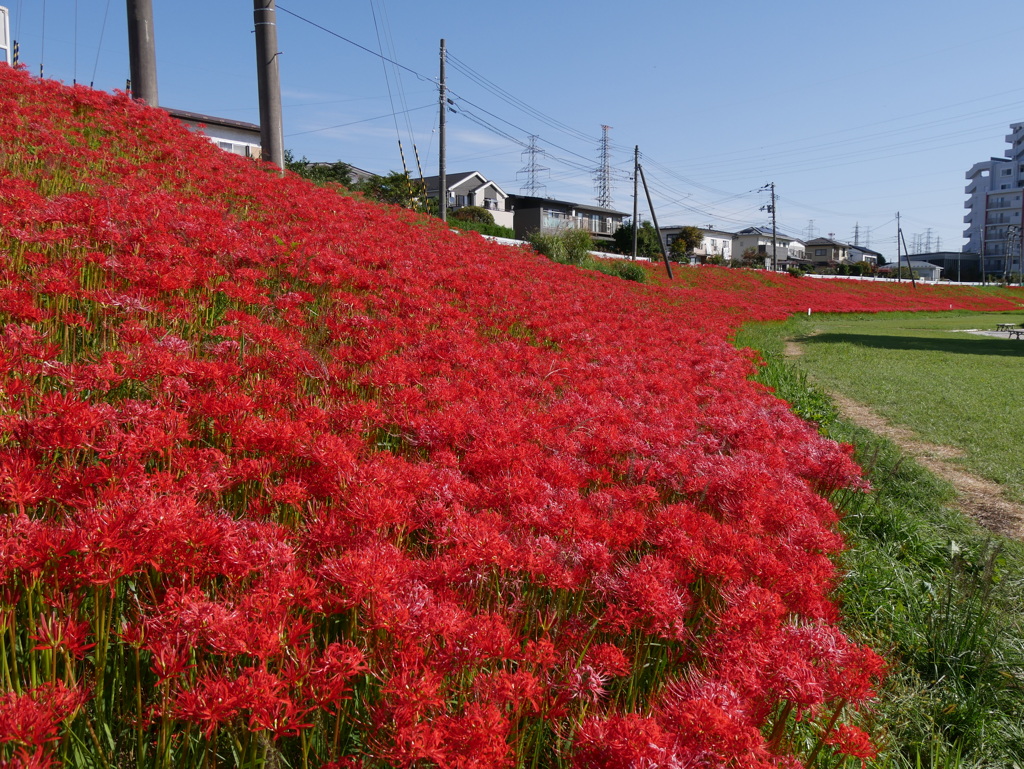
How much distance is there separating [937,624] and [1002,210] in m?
123

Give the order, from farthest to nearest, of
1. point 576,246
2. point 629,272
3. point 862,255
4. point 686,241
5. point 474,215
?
point 862,255
point 686,241
point 474,215
point 629,272
point 576,246

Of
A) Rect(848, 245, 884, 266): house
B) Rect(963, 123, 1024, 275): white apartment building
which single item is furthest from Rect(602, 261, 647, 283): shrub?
Rect(848, 245, 884, 266): house

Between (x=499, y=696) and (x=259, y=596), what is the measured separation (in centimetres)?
67

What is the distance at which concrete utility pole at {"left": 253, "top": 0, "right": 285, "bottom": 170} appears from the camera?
13.3 metres

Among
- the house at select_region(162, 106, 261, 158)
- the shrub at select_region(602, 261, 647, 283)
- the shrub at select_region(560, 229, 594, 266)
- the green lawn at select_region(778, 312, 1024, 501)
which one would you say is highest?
the house at select_region(162, 106, 261, 158)

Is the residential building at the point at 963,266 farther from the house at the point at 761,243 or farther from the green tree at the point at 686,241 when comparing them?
the green tree at the point at 686,241

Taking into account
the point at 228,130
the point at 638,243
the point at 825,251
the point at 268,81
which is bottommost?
the point at 268,81

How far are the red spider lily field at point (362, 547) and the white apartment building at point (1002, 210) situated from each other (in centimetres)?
11401

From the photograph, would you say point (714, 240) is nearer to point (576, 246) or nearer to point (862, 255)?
point (862, 255)

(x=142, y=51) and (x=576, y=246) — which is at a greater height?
(x=142, y=51)

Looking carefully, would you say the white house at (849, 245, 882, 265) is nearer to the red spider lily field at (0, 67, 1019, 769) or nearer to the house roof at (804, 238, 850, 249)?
the house roof at (804, 238, 850, 249)

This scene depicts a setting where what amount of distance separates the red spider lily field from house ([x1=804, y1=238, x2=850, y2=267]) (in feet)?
389

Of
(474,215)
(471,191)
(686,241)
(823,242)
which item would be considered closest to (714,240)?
(823,242)

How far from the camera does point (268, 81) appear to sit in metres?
13.6
